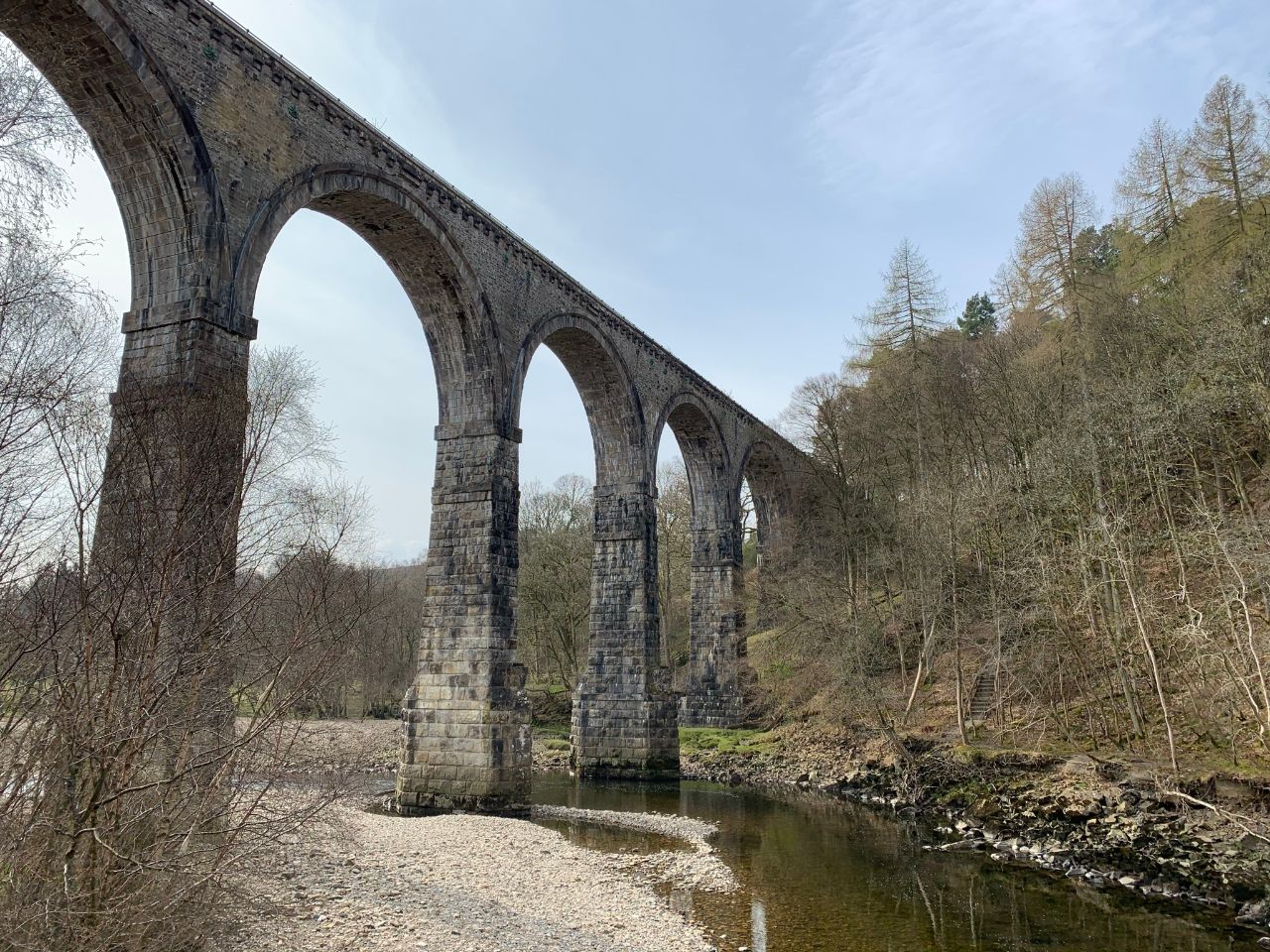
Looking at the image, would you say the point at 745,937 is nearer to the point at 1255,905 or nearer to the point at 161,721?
the point at 1255,905

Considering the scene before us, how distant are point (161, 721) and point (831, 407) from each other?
68.7 feet

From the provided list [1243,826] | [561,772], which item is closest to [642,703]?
[561,772]

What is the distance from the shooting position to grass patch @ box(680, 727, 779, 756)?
71.9 ft

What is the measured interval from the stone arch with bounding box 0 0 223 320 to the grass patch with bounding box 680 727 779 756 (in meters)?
17.0

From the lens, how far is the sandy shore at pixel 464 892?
23.5ft

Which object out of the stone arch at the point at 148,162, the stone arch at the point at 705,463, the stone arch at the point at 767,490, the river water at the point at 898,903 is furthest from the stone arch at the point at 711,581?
the stone arch at the point at 148,162

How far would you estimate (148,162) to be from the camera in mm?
9727

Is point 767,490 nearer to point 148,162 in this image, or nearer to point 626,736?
point 626,736

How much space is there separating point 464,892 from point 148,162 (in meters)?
9.04

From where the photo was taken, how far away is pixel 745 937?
326 inches

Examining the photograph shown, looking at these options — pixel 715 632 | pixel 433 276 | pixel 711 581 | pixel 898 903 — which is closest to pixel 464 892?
pixel 898 903

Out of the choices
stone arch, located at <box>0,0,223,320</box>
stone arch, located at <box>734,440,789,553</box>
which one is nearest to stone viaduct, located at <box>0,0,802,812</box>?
stone arch, located at <box>0,0,223,320</box>

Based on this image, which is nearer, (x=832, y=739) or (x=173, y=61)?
(x=173, y=61)

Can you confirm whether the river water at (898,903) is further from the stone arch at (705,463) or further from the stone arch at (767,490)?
the stone arch at (767,490)
